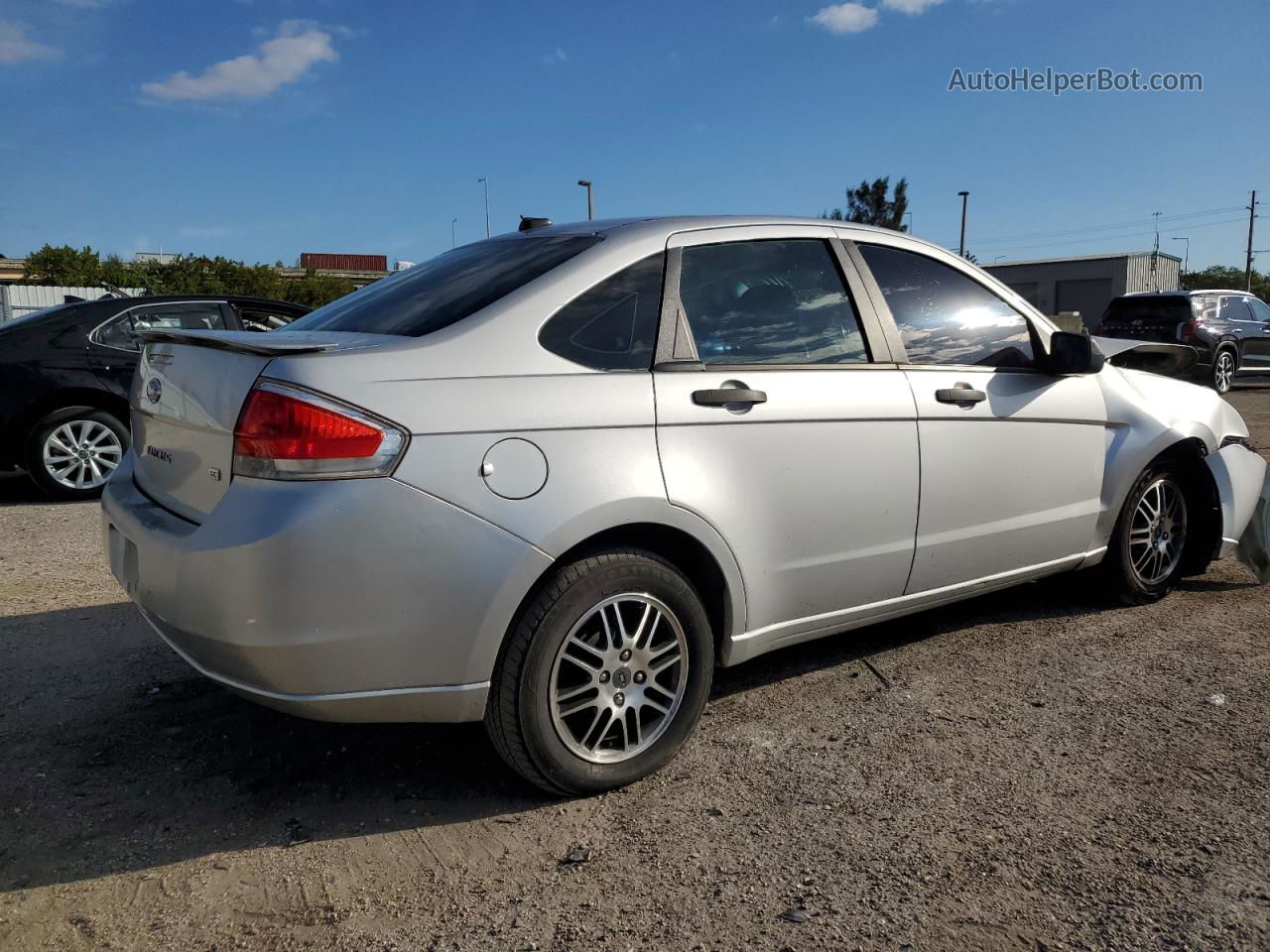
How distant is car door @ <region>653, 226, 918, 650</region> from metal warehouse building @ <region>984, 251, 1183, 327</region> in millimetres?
40867

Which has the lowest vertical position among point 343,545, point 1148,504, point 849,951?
point 849,951

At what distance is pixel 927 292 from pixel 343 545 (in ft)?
8.02

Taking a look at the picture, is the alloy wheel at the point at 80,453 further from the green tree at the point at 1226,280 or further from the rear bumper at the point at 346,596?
the green tree at the point at 1226,280

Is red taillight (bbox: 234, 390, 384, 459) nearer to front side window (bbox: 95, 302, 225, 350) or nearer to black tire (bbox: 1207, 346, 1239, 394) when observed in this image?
front side window (bbox: 95, 302, 225, 350)

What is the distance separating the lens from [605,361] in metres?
2.91

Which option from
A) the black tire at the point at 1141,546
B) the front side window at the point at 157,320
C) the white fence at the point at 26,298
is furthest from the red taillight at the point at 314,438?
the white fence at the point at 26,298

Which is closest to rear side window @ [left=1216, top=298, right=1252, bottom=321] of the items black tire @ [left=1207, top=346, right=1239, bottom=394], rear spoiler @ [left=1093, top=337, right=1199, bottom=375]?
black tire @ [left=1207, top=346, right=1239, bottom=394]

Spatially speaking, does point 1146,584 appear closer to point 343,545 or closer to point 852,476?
point 852,476

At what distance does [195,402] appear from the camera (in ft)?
9.11

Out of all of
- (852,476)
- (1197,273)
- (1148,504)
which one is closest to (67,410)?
(852,476)

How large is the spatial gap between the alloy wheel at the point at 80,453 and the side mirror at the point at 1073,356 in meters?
6.57

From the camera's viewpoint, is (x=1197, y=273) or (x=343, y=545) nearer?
(x=343, y=545)

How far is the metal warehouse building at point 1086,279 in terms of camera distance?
1614 inches

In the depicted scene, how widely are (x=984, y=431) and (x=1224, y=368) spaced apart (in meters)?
17.6
